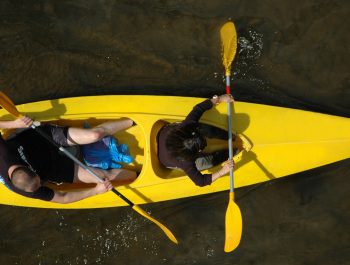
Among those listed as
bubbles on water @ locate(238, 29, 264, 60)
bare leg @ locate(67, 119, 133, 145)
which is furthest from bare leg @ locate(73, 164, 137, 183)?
bubbles on water @ locate(238, 29, 264, 60)

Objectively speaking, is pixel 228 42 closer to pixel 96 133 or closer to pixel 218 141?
pixel 218 141

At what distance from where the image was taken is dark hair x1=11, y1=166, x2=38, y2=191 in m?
2.60

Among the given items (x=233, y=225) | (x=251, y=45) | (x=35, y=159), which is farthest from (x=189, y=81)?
(x=35, y=159)

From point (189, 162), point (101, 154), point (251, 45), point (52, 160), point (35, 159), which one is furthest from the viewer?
point (251, 45)

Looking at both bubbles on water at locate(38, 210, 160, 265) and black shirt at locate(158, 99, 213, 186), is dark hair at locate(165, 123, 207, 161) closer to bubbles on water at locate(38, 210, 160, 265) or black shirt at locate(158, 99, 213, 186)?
black shirt at locate(158, 99, 213, 186)

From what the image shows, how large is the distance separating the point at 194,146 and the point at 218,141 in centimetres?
74

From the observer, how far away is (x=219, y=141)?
3.33m

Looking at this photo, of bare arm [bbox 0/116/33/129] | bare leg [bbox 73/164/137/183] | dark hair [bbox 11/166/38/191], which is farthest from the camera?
bare leg [bbox 73/164/137/183]

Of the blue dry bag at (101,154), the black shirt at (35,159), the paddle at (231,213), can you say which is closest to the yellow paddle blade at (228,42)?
the paddle at (231,213)

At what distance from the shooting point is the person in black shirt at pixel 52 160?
111 inches

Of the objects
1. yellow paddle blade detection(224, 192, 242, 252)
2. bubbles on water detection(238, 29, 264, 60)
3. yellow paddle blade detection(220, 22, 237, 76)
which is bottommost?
yellow paddle blade detection(224, 192, 242, 252)

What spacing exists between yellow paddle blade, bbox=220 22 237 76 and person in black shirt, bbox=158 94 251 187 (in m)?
0.40

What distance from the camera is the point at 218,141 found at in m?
3.33

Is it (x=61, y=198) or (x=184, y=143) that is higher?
(x=184, y=143)
